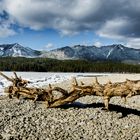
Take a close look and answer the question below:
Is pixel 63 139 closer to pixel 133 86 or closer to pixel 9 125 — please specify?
pixel 9 125

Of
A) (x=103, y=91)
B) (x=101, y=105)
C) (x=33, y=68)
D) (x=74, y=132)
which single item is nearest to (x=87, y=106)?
(x=101, y=105)

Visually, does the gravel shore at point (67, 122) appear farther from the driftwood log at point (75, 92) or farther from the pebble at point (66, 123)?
the driftwood log at point (75, 92)

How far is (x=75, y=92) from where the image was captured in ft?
76.9

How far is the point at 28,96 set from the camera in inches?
1048

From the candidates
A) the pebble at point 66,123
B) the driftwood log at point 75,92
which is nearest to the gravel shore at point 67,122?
the pebble at point 66,123

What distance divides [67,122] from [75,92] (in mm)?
3553

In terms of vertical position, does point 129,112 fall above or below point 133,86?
below

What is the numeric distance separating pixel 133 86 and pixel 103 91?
258 cm

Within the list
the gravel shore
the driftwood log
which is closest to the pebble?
the gravel shore

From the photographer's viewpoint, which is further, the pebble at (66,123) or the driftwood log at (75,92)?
the driftwood log at (75,92)

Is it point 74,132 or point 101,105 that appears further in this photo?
point 101,105

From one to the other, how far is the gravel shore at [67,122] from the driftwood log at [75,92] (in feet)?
2.08

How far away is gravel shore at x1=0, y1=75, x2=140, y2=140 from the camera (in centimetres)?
1780

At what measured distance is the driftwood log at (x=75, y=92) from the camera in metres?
21.1
